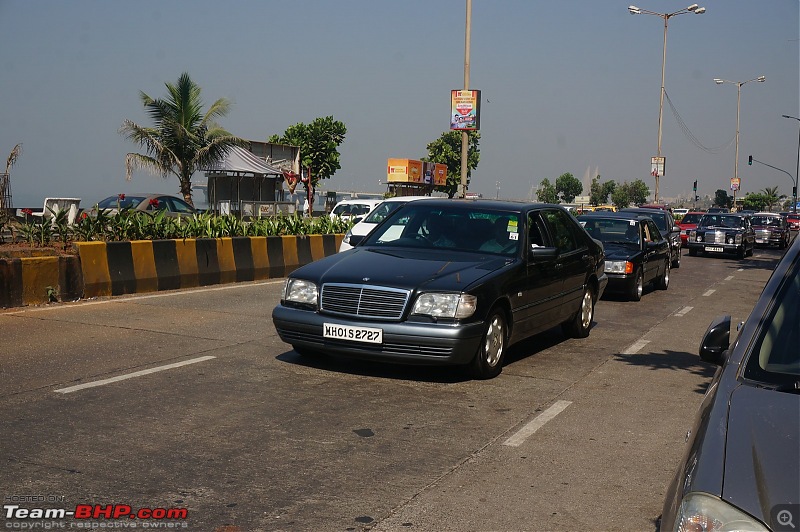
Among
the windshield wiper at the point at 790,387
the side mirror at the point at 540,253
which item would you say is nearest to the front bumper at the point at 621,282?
the side mirror at the point at 540,253

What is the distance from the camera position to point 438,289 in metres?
7.35

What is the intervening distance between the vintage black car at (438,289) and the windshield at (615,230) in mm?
6844

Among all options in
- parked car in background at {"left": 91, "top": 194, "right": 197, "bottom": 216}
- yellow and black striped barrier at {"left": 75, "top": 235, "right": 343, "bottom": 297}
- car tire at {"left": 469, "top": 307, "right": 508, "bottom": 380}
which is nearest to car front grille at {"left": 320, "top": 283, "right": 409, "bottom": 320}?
car tire at {"left": 469, "top": 307, "right": 508, "bottom": 380}

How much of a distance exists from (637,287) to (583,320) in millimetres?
5023

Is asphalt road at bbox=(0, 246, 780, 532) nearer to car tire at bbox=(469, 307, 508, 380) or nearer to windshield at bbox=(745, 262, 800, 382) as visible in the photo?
car tire at bbox=(469, 307, 508, 380)

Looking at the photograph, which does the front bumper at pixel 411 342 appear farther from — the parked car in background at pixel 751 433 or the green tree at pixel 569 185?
the green tree at pixel 569 185

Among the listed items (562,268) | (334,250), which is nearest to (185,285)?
(334,250)

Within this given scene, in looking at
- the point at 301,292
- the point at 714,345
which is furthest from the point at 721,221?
the point at 714,345

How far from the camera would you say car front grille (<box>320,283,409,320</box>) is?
736 cm

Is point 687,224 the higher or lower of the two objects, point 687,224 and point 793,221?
the higher

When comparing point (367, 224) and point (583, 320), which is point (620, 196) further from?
point (583, 320)

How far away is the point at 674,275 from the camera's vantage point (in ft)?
71.3

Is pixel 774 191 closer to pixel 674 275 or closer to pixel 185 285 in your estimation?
pixel 674 275

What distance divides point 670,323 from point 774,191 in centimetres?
16019
